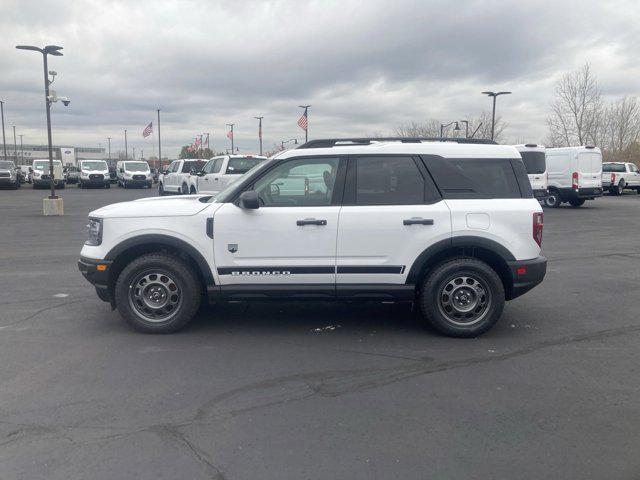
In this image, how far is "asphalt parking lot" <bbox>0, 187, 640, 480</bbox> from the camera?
138 inches

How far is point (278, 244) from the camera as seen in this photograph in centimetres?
588

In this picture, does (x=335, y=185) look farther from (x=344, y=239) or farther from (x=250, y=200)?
(x=250, y=200)

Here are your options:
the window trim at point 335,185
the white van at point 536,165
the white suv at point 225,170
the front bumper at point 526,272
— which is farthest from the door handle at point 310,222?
the white van at point 536,165

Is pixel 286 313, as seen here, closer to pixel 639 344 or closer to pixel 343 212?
pixel 343 212

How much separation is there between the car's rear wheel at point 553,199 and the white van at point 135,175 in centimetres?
2765

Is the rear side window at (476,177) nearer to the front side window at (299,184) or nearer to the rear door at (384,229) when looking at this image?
the rear door at (384,229)

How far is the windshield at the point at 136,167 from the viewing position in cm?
4269

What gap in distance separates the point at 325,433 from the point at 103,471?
4.37 ft

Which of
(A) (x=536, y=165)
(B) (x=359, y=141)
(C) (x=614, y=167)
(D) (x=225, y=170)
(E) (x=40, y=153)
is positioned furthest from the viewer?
(E) (x=40, y=153)

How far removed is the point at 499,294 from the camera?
5941 millimetres

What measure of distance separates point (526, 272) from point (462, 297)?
67cm

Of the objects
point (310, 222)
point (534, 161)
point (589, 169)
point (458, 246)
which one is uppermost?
point (534, 161)

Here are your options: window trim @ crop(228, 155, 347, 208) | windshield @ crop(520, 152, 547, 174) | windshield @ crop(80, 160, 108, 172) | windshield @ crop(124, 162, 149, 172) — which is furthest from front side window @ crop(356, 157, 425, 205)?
windshield @ crop(80, 160, 108, 172)

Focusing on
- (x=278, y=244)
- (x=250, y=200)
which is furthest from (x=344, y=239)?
(x=250, y=200)
